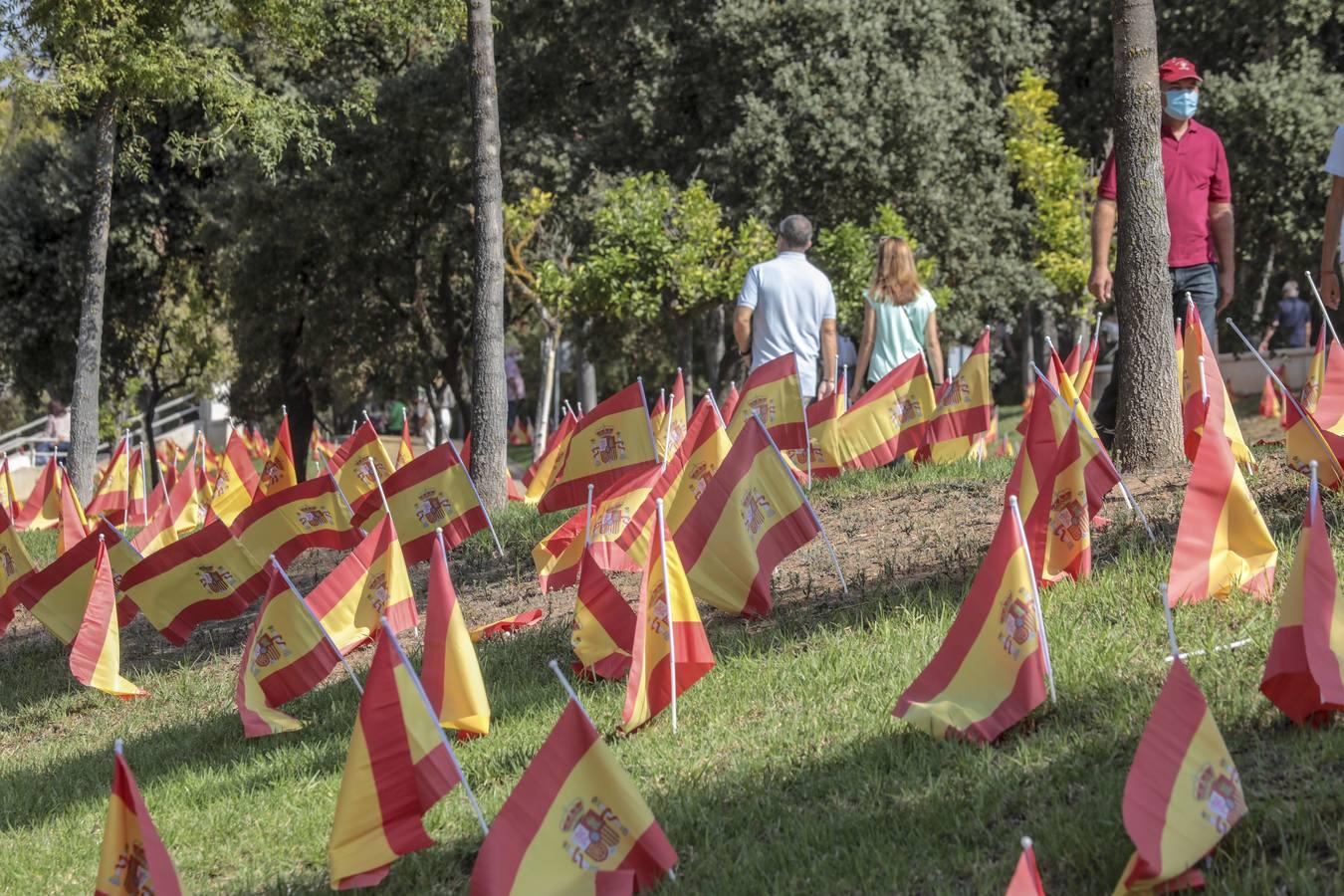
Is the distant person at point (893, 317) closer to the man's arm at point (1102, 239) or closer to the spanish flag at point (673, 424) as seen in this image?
the spanish flag at point (673, 424)

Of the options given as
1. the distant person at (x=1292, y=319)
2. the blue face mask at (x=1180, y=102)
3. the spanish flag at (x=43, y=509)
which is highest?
the blue face mask at (x=1180, y=102)

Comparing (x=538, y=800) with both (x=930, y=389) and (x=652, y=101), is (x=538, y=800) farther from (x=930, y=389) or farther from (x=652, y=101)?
(x=652, y=101)

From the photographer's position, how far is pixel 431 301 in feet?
90.7

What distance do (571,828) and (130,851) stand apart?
3.78ft

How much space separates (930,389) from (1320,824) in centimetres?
652

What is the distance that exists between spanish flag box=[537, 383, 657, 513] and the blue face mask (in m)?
3.16

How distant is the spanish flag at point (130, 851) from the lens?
3.93m

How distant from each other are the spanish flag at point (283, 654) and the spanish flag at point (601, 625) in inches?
41.5

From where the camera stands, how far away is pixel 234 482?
14078 millimetres

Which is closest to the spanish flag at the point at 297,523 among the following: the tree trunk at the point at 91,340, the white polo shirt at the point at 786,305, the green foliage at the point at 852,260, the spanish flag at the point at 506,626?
the spanish flag at the point at 506,626

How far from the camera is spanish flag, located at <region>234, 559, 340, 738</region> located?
655 centimetres

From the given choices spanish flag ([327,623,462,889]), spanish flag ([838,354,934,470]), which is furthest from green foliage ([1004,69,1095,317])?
spanish flag ([327,623,462,889])

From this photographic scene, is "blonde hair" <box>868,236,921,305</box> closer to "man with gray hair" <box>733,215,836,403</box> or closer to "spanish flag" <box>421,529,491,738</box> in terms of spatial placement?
"man with gray hair" <box>733,215,836,403</box>

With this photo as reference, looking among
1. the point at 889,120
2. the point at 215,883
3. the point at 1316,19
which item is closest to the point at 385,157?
the point at 889,120
